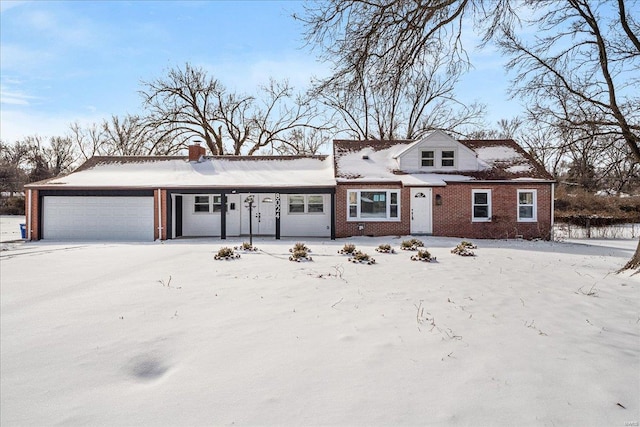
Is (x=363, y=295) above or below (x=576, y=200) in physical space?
below

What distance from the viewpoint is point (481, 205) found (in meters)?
17.5

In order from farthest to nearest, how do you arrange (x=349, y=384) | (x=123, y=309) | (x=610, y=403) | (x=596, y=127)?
(x=596, y=127), (x=123, y=309), (x=349, y=384), (x=610, y=403)

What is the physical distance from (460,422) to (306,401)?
132 cm

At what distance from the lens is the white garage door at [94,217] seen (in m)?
17.4

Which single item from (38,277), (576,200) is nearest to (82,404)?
(38,277)

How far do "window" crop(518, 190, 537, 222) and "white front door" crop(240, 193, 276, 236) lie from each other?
12.4 m

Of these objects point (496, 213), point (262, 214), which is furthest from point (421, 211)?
point (262, 214)

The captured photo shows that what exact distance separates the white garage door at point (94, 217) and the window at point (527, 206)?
18.3 metres

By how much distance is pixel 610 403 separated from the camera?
10.4 feet

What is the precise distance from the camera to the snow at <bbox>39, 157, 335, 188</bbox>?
17.4 m

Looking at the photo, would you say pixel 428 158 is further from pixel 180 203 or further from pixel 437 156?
pixel 180 203

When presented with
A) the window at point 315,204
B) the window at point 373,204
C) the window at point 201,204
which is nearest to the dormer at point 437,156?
the window at point 373,204

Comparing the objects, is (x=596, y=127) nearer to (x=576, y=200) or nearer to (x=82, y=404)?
(x=82, y=404)

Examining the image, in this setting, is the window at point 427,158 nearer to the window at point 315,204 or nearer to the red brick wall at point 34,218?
the window at point 315,204
